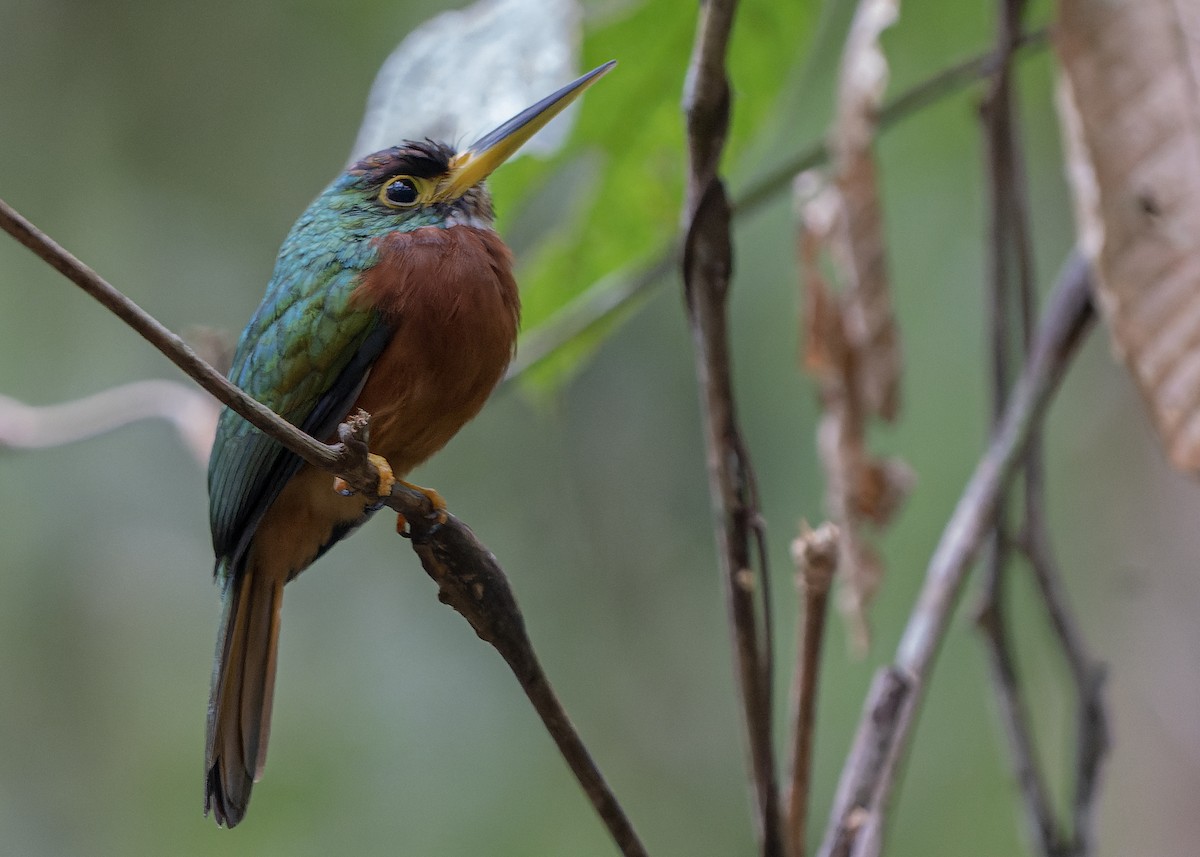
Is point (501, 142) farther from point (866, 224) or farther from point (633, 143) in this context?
point (866, 224)

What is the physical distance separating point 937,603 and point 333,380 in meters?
0.68

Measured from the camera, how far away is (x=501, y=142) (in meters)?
1.57

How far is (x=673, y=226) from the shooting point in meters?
1.78

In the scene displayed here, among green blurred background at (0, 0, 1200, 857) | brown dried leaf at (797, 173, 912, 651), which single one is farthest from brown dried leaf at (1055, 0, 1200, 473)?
green blurred background at (0, 0, 1200, 857)

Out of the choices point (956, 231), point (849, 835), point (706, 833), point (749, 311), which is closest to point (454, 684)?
point (706, 833)

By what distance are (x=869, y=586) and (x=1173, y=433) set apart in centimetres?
40

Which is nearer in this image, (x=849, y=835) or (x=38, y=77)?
(x=849, y=835)

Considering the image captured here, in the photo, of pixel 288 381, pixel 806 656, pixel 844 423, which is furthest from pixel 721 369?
pixel 288 381

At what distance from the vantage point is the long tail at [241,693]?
3.83 ft

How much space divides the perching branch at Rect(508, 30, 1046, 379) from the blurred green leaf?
0.02 metres

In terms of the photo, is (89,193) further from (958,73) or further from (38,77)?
(958,73)

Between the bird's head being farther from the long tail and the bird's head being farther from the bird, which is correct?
the long tail

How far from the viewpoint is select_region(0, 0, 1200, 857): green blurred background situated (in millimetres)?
3186

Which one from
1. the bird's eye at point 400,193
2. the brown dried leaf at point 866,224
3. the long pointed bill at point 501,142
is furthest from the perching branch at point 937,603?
the bird's eye at point 400,193
